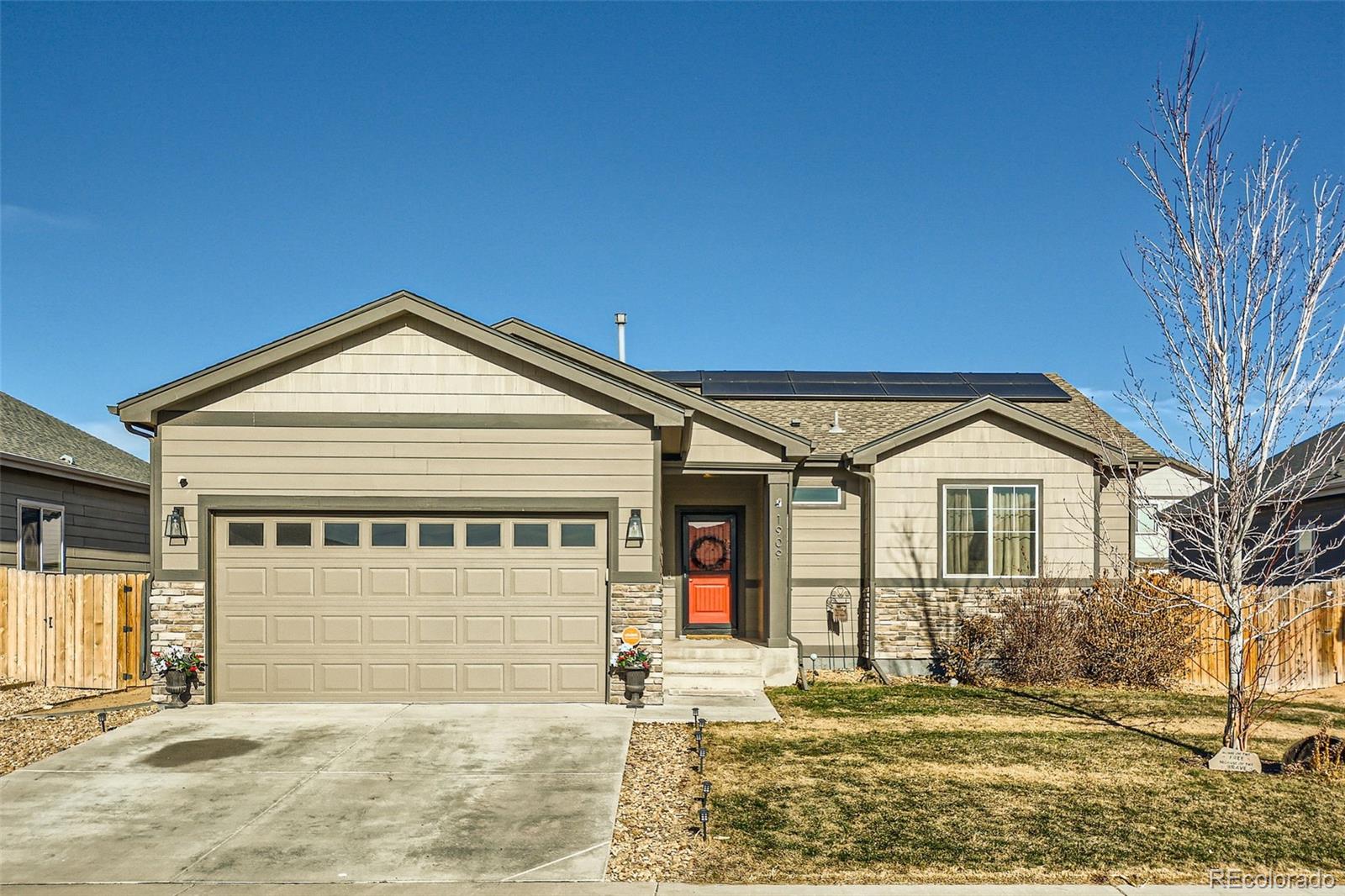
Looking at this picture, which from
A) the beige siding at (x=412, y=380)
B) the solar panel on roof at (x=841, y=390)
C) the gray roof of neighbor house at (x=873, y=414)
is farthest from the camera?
the solar panel on roof at (x=841, y=390)

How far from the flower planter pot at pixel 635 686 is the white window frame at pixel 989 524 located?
18.8 feet

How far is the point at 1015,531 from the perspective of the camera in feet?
48.2

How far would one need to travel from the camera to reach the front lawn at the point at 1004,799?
6387mm

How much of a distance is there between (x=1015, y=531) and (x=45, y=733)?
1270cm

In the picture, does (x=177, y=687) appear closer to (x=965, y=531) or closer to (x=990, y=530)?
(x=965, y=531)

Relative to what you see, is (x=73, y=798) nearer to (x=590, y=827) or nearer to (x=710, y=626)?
(x=590, y=827)

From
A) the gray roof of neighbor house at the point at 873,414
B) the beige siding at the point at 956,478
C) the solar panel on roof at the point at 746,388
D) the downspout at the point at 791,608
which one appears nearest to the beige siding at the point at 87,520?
the solar panel on roof at the point at 746,388

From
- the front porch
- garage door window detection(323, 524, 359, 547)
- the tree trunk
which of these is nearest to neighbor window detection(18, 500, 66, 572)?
garage door window detection(323, 524, 359, 547)

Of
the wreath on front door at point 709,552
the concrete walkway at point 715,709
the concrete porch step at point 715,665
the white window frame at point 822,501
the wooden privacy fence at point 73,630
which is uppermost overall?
the white window frame at point 822,501

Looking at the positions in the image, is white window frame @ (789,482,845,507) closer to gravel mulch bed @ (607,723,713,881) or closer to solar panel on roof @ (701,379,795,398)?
solar panel on roof @ (701,379,795,398)

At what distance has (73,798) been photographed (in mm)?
7730

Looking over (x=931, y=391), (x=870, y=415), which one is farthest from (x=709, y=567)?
(x=931, y=391)

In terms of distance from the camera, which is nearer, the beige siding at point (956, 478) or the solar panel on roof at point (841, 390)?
the beige siding at point (956, 478)

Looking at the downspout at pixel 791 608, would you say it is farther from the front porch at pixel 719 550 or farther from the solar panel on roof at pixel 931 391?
the solar panel on roof at pixel 931 391
